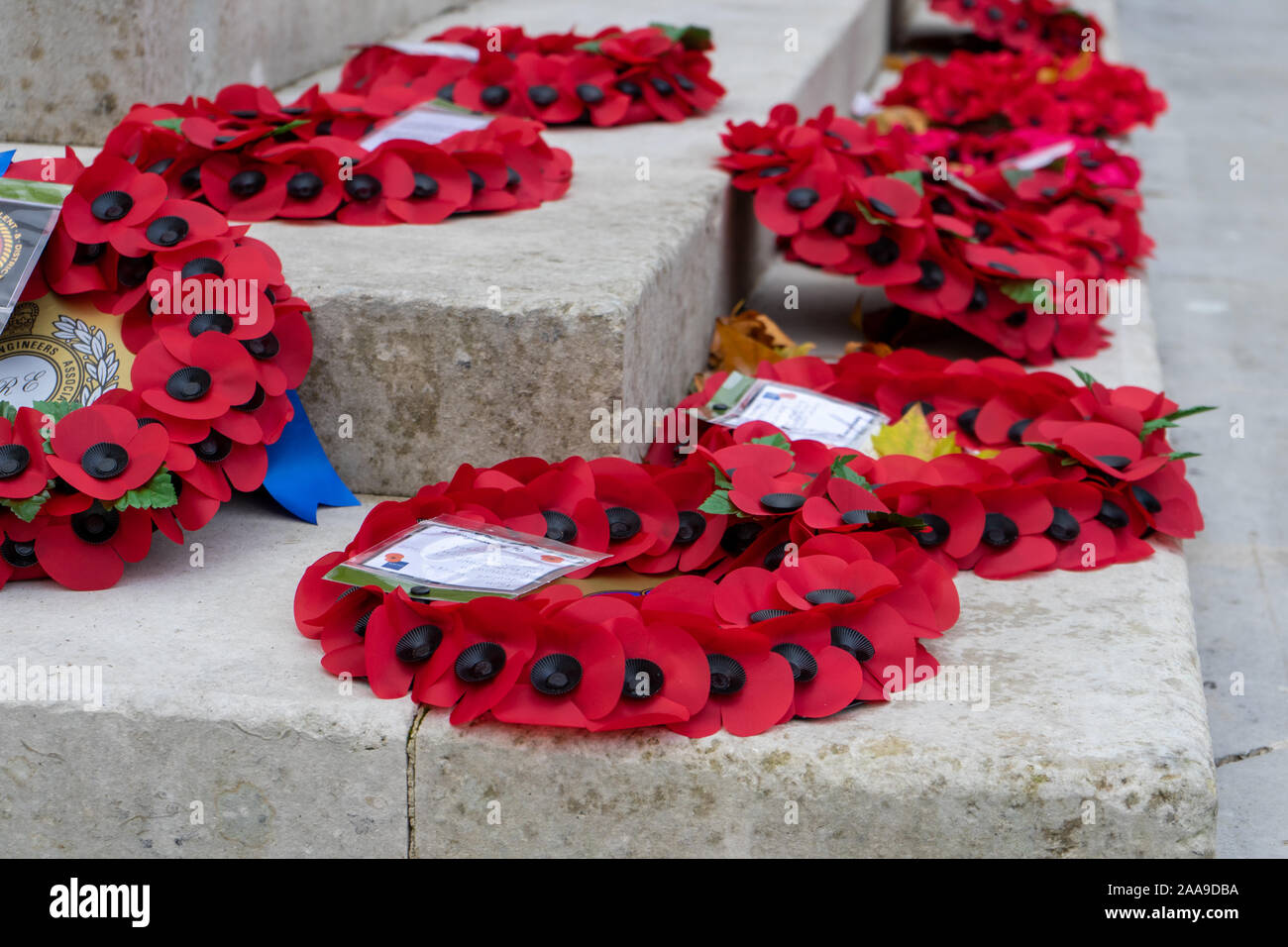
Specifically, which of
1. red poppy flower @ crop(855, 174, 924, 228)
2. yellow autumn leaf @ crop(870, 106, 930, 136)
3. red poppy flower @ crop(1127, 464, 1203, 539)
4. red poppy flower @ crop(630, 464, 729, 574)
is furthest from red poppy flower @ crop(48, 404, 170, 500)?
yellow autumn leaf @ crop(870, 106, 930, 136)

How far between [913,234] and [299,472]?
1.38m

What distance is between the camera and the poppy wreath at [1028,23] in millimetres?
6797

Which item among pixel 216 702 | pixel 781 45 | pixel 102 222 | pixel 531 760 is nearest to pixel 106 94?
pixel 102 222

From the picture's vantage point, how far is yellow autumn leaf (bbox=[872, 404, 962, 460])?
2.29 meters

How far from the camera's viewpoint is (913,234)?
2.83 meters

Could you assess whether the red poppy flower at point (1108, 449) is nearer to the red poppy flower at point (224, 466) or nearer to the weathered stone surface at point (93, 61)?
the red poppy flower at point (224, 466)

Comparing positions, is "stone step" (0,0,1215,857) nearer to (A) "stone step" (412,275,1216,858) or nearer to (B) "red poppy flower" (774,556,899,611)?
(A) "stone step" (412,275,1216,858)

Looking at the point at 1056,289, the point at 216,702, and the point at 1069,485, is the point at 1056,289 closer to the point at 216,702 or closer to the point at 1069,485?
the point at 1069,485

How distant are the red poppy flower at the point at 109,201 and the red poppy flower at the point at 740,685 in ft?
3.60

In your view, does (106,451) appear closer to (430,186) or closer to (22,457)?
(22,457)

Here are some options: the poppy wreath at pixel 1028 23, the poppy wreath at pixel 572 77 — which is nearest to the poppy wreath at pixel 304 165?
the poppy wreath at pixel 572 77
